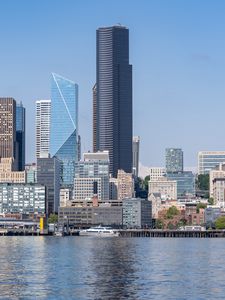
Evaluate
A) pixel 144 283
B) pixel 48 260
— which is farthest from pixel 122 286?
pixel 48 260

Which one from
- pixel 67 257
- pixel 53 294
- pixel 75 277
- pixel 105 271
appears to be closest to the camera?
pixel 53 294

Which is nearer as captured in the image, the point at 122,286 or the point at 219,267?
the point at 122,286

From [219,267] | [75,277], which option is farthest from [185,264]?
[75,277]

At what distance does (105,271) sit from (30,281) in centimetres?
1232

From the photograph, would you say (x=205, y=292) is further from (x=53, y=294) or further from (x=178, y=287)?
(x=53, y=294)

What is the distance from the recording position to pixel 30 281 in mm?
87938

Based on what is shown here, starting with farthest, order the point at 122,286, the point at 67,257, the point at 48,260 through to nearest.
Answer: the point at 67,257 < the point at 48,260 < the point at 122,286

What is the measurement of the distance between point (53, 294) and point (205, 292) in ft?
36.6

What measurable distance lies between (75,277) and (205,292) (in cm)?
1494

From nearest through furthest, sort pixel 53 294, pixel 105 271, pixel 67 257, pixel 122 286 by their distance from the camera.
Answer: pixel 53 294, pixel 122 286, pixel 105 271, pixel 67 257

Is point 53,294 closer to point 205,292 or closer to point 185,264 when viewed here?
point 205,292

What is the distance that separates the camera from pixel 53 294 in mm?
78375

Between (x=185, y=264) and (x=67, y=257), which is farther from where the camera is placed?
(x=67, y=257)

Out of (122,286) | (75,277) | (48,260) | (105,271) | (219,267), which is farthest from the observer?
(48,260)
